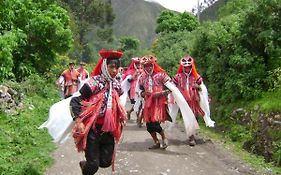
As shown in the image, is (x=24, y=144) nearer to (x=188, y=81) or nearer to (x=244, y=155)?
(x=188, y=81)

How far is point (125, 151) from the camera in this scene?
395 inches

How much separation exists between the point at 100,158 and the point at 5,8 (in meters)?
3.57

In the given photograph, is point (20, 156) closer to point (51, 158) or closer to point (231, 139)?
point (51, 158)

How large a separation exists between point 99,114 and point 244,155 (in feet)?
16.5

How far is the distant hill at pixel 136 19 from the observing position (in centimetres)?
14912

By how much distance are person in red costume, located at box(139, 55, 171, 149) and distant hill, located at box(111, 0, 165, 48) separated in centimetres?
13123

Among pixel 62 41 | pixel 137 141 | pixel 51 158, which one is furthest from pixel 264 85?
pixel 62 41

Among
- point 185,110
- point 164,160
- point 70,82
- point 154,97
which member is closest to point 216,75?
point 70,82

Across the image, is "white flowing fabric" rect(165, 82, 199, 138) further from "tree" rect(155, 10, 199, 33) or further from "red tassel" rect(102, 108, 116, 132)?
"tree" rect(155, 10, 199, 33)

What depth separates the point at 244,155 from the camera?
10.7 m

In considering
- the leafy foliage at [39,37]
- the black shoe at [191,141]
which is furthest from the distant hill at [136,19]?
the black shoe at [191,141]

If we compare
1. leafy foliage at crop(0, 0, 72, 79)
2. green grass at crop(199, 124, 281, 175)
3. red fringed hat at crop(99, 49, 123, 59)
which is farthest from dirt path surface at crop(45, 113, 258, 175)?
leafy foliage at crop(0, 0, 72, 79)

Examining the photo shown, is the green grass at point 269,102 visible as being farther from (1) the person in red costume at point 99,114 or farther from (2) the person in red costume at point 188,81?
(1) the person in red costume at point 99,114

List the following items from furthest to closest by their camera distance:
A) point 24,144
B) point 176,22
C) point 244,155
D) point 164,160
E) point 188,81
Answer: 1. point 176,22
2. point 188,81
3. point 244,155
4. point 24,144
5. point 164,160
